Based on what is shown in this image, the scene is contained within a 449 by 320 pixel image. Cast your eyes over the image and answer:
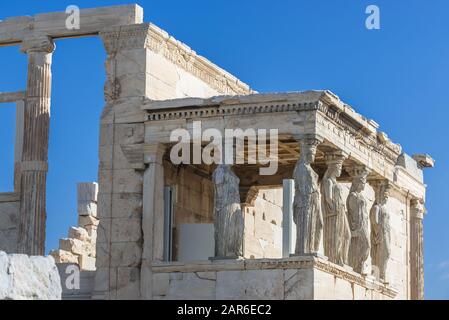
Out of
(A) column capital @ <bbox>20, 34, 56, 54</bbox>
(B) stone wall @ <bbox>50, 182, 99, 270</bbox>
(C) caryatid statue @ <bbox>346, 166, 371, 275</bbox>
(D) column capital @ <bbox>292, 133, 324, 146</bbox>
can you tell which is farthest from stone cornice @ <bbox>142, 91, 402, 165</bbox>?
(B) stone wall @ <bbox>50, 182, 99, 270</bbox>

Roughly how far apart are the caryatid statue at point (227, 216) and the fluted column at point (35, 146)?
454cm

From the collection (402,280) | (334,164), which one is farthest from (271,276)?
(402,280)

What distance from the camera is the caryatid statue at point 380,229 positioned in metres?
22.3

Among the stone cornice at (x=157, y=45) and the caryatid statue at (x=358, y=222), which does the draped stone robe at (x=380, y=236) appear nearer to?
the caryatid statue at (x=358, y=222)

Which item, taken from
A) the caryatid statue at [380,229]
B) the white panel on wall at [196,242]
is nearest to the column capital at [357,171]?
the caryatid statue at [380,229]

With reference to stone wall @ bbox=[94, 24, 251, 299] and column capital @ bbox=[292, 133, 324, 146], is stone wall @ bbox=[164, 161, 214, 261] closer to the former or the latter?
stone wall @ bbox=[94, 24, 251, 299]

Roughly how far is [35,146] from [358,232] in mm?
5712

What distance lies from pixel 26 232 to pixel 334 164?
575 cm

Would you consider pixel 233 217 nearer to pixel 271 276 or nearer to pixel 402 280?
pixel 271 276

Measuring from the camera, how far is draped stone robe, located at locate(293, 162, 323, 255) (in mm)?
18719

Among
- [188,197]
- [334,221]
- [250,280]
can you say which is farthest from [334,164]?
[188,197]

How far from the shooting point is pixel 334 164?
19875 mm

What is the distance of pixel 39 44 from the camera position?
22812 mm

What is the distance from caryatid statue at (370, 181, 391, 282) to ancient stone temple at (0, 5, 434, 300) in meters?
0.02
